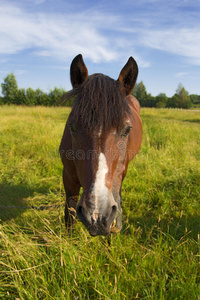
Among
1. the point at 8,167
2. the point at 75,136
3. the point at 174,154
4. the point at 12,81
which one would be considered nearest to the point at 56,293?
the point at 75,136

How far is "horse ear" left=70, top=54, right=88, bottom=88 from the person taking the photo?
202 centimetres

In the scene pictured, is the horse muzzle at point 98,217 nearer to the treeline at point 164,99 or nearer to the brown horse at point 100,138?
the brown horse at point 100,138

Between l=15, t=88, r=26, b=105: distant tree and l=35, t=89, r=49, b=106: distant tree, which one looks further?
l=15, t=88, r=26, b=105: distant tree

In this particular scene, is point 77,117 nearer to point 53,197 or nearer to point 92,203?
point 92,203

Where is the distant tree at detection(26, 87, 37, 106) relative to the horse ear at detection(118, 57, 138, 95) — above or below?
above

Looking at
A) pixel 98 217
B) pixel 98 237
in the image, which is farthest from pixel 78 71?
pixel 98 237

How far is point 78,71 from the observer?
2098 millimetres

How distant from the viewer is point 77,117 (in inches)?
69.4

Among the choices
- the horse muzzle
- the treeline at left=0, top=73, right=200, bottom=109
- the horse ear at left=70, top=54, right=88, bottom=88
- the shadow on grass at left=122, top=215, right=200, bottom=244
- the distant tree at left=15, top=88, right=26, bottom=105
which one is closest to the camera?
the horse muzzle

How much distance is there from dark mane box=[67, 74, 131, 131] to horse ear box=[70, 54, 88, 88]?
196 millimetres

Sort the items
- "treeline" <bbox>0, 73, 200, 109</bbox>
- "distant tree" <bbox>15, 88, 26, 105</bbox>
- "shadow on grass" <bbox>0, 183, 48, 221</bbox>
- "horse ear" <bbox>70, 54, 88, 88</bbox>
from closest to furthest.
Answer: "horse ear" <bbox>70, 54, 88, 88</bbox> < "shadow on grass" <bbox>0, 183, 48, 221</bbox> < "treeline" <bbox>0, 73, 200, 109</bbox> < "distant tree" <bbox>15, 88, 26, 105</bbox>

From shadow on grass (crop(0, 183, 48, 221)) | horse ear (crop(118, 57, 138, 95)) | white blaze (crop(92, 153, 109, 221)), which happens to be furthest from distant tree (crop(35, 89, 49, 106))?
white blaze (crop(92, 153, 109, 221))

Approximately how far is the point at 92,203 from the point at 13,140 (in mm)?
5784

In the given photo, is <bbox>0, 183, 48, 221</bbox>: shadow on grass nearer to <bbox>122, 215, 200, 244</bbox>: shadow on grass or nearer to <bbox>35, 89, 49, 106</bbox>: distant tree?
<bbox>122, 215, 200, 244</bbox>: shadow on grass
